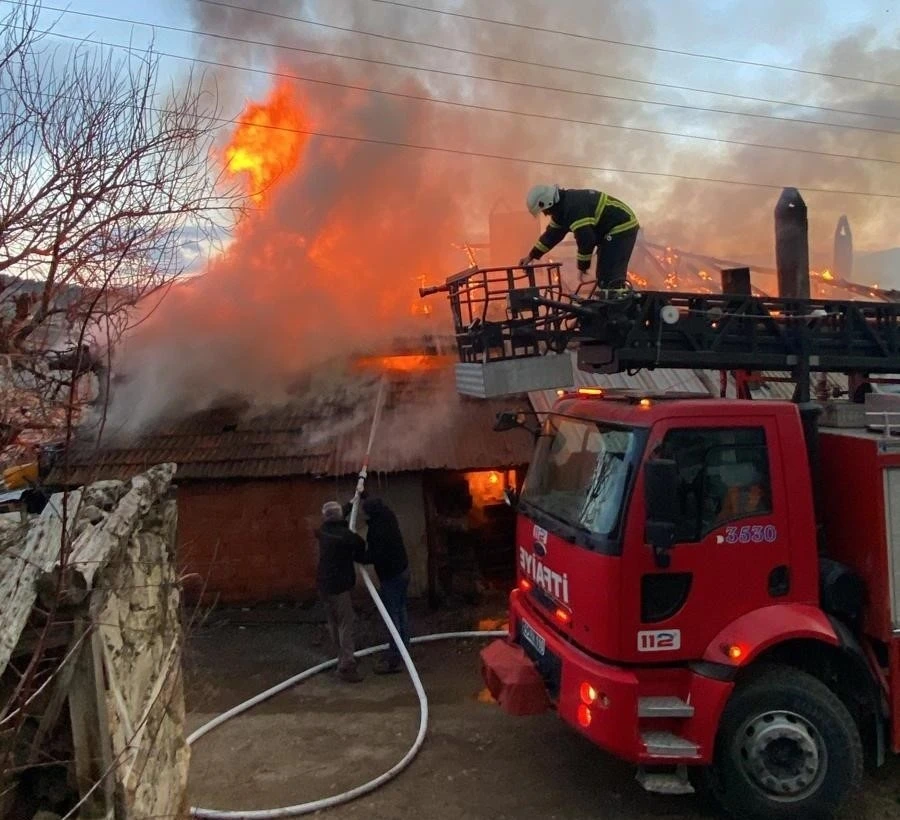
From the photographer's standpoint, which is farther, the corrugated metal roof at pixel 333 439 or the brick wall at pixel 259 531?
the brick wall at pixel 259 531

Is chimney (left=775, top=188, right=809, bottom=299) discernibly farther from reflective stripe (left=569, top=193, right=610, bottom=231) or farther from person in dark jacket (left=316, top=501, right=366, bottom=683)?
person in dark jacket (left=316, top=501, right=366, bottom=683)

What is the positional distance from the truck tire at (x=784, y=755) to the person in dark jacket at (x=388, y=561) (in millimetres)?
3808

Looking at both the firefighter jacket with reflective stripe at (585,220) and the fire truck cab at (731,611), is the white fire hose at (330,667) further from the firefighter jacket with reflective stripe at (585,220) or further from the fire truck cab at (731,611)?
the firefighter jacket with reflective stripe at (585,220)

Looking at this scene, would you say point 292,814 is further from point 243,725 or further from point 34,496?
point 34,496

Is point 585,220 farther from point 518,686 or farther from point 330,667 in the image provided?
point 330,667

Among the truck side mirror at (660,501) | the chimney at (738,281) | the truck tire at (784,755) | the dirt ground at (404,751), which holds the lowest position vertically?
the dirt ground at (404,751)

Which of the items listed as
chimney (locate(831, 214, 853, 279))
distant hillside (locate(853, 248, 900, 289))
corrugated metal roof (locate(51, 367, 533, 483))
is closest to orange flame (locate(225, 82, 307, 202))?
corrugated metal roof (locate(51, 367, 533, 483))

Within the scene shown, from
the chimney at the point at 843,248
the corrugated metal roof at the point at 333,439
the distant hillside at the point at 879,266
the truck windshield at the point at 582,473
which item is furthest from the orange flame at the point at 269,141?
the distant hillside at the point at 879,266

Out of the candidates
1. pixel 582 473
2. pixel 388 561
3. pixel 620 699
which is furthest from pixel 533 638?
pixel 388 561

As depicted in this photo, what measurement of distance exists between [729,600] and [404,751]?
2.97 metres

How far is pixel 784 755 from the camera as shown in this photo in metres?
4.47

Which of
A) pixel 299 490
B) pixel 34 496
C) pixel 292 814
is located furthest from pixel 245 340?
pixel 292 814

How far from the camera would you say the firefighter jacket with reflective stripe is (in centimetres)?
596

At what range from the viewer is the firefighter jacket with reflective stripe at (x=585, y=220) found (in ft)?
19.5
